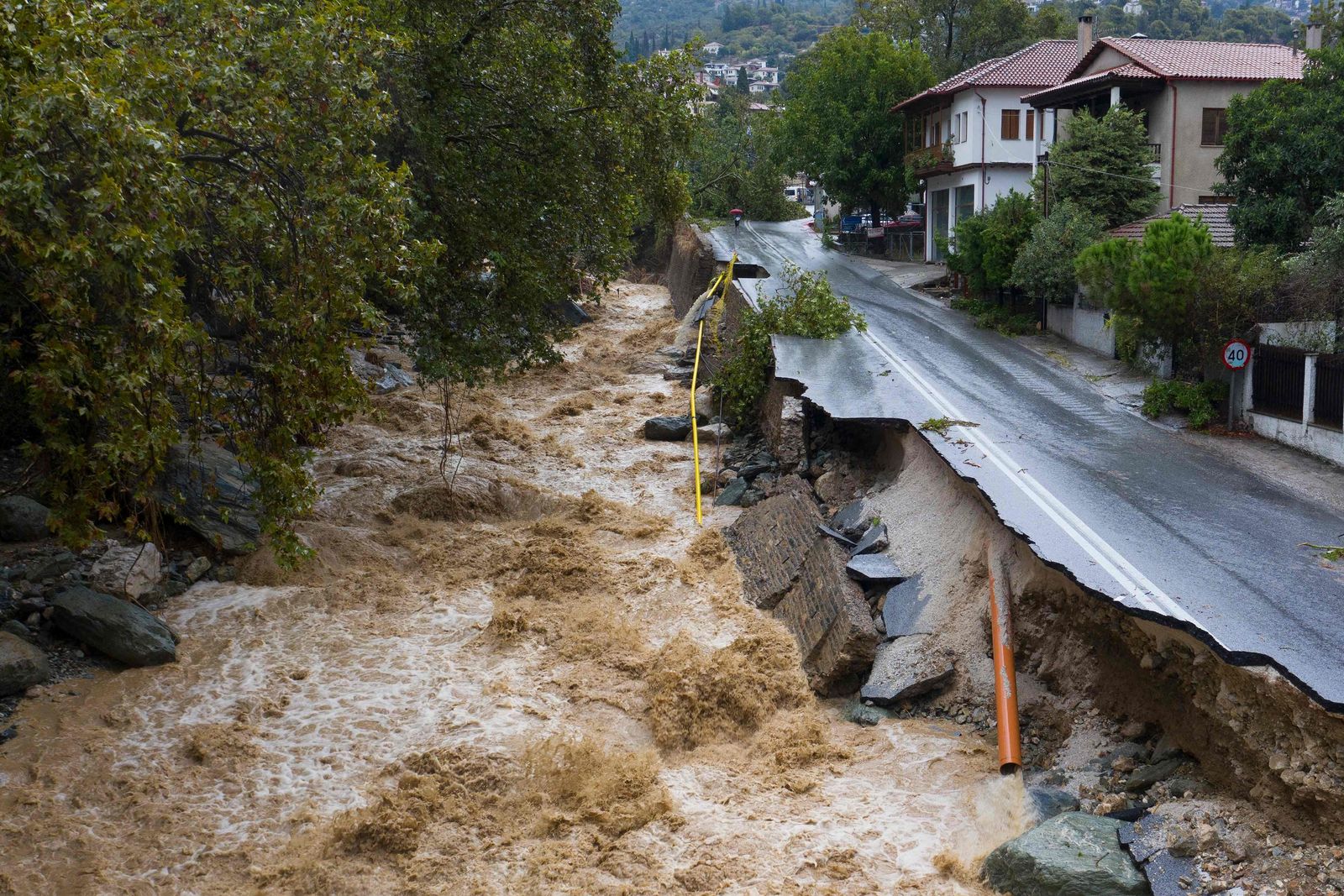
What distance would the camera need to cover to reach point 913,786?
1025 cm

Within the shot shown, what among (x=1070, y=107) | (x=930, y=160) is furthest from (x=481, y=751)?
(x=930, y=160)

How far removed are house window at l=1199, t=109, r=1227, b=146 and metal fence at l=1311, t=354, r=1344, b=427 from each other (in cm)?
1595

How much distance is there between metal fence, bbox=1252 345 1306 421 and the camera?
55.8 ft

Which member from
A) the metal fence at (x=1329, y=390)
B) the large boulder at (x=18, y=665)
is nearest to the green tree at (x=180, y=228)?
the large boulder at (x=18, y=665)

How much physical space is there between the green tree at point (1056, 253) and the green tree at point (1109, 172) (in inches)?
63.0

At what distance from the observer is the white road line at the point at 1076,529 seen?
986 centimetres

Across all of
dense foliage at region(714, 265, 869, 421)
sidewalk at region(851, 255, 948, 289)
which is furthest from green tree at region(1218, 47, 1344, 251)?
sidewalk at region(851, 255, 948, 289)

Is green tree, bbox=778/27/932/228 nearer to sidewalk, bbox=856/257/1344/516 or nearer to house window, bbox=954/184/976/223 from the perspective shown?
house window, bbox=954/184/976/223

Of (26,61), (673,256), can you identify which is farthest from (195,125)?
(673,256)

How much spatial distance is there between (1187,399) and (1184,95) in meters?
15.0

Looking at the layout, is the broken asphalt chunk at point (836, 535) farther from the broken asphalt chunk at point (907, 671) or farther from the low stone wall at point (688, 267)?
the low stone wall at point (688, 267)

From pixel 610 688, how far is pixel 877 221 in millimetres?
40876

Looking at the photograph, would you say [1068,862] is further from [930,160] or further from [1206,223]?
[930,160]

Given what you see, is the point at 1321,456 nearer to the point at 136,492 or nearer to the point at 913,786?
the point at 913,786
